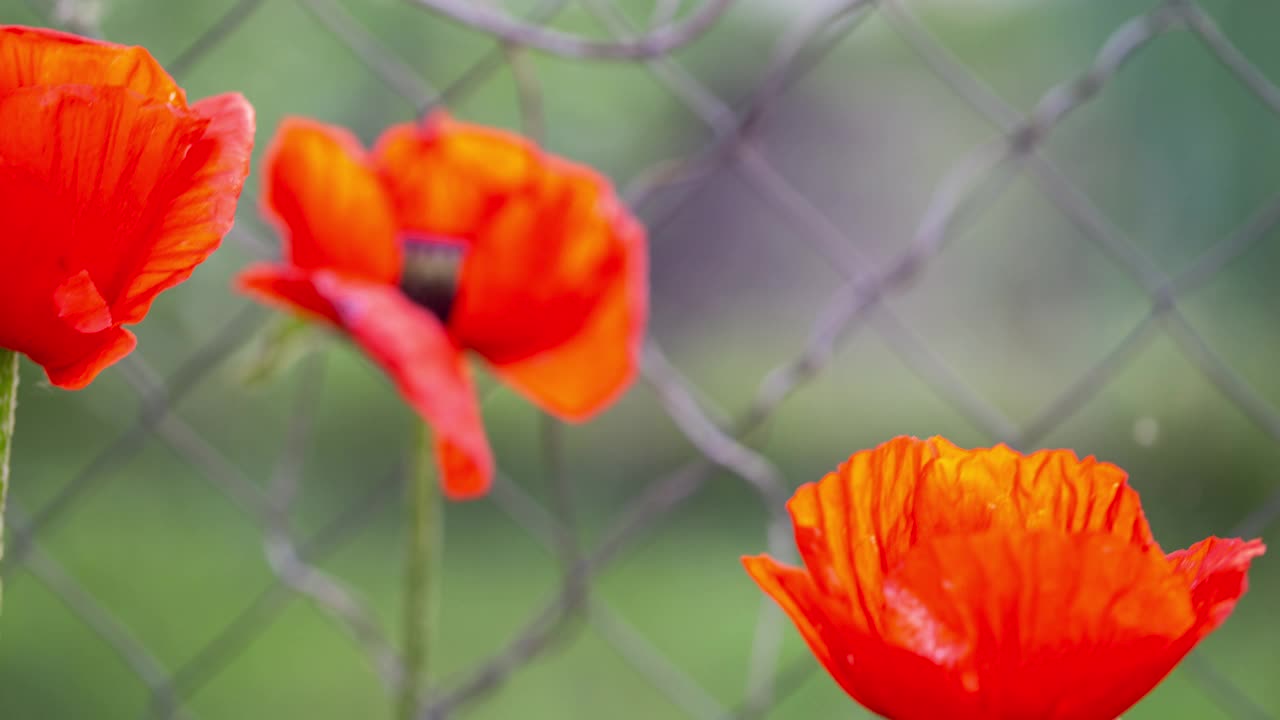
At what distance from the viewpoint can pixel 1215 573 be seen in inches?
5.1

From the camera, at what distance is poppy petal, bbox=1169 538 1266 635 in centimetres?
13

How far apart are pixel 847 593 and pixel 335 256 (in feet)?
0.64

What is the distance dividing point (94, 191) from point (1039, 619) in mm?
81

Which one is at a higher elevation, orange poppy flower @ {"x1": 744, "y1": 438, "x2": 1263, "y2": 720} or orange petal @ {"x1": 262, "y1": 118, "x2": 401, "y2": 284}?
orange poppy flower @ {"x1": 744, "y1": 438, "x2": 1263, "y2": 720}

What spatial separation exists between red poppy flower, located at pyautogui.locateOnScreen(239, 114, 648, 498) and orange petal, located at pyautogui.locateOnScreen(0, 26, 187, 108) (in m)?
0.15

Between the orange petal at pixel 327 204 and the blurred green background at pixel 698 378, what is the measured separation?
0.03m

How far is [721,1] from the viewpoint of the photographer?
343 mm

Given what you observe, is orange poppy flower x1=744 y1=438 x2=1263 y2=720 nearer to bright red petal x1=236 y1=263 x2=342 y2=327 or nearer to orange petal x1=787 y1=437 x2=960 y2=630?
orange petal x1=787 y1=437 x2=960 y2=630

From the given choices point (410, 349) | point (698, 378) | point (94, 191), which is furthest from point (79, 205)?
point (698, 378)

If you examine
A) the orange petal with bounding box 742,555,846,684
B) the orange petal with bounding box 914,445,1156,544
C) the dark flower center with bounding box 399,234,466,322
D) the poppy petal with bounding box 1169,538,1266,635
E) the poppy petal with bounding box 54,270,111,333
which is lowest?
the dark flower center with bounding box 399,234,466,322

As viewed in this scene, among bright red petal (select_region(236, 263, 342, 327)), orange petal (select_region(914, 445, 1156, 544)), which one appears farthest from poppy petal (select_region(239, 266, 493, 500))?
orange petal (select_region(914, 445, 1156, 544))

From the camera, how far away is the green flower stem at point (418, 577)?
0.98 ft

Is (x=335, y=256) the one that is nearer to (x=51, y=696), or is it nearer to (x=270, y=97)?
(x=51, y=696)

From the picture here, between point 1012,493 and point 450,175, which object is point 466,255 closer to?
point 450,175
